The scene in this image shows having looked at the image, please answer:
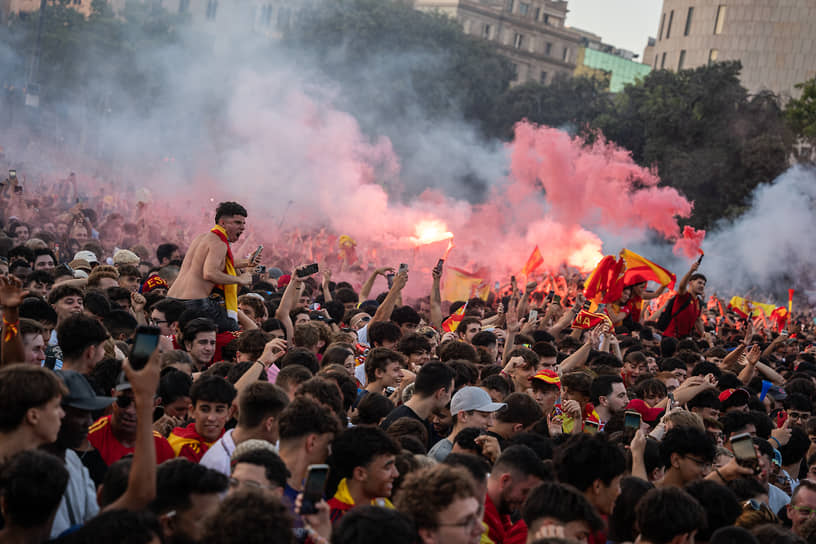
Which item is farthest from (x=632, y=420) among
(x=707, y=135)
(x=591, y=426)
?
(x=707, y=135)

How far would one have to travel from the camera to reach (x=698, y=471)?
5.82 metres

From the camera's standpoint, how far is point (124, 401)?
16.1 feet

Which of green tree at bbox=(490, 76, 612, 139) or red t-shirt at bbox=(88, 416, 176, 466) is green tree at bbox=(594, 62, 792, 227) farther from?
red t-shirt at bbox=(88, 416, 176, 466)

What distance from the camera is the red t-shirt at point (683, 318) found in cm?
1497

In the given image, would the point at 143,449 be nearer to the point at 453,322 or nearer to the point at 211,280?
the point at 211,280

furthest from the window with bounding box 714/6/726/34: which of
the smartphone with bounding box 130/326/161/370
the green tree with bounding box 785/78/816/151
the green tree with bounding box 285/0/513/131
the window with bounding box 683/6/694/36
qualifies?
the smartphone with bounding box 130/326/161/370

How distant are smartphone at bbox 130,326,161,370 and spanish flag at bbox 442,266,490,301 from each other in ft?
42.2

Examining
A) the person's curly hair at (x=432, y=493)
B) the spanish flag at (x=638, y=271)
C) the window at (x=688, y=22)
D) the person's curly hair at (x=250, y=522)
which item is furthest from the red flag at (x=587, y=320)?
the window at (x=688, y=22)

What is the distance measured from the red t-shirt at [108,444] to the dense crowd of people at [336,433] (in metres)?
0.01

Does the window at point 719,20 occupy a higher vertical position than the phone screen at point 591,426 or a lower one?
higher

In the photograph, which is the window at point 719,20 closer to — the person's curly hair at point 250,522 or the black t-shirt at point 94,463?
the black t-shirt at point 94,463

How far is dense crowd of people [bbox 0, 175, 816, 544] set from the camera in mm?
3746

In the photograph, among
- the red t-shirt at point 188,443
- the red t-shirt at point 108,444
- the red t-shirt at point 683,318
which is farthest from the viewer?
the red t-shirt at point 683,318

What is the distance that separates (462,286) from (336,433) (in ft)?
39.6
